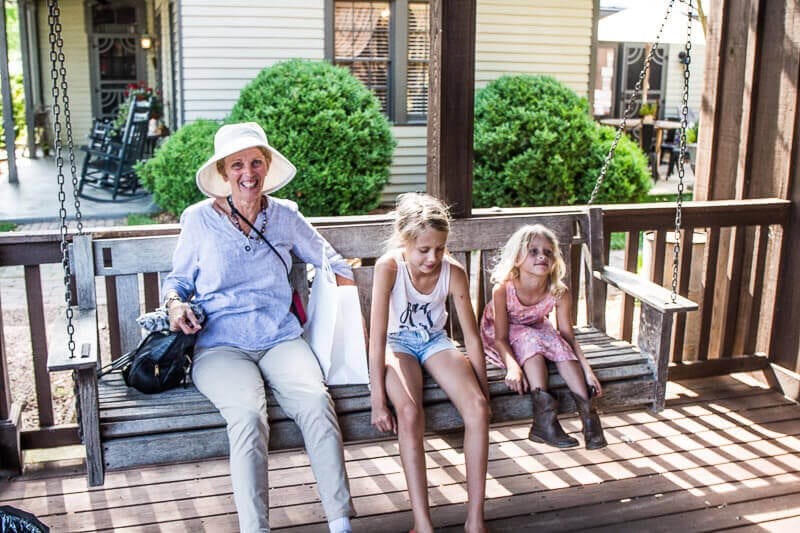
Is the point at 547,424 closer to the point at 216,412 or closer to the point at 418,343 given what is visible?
the point at 418,343

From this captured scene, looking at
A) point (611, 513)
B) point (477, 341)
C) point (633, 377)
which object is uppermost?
point (477, 341)

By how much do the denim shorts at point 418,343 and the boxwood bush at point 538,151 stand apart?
19.6ft

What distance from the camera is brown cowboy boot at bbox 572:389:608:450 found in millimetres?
2771

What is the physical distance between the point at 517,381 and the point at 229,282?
103cm

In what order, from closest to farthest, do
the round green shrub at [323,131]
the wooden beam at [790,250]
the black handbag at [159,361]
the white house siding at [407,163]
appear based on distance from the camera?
the black handbag at [159,361], the wooden beam at [790,250], the round green shrub at [323,131], the white house siding at [407,163]

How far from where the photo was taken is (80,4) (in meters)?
14.3

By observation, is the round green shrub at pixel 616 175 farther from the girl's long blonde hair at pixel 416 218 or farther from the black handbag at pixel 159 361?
the black handbag at pixel 159 361

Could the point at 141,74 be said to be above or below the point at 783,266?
above

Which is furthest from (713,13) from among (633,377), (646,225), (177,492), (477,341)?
(177,492)

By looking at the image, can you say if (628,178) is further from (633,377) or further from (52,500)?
(52,500)

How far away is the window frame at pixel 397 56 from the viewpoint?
367 inches

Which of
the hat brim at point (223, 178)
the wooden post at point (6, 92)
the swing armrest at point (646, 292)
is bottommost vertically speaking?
the swing armrest at point (646, 292)

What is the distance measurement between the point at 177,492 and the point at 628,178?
6906 millimetres

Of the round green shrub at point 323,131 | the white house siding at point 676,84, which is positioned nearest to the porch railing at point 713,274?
the round green shrub at point 323,131
